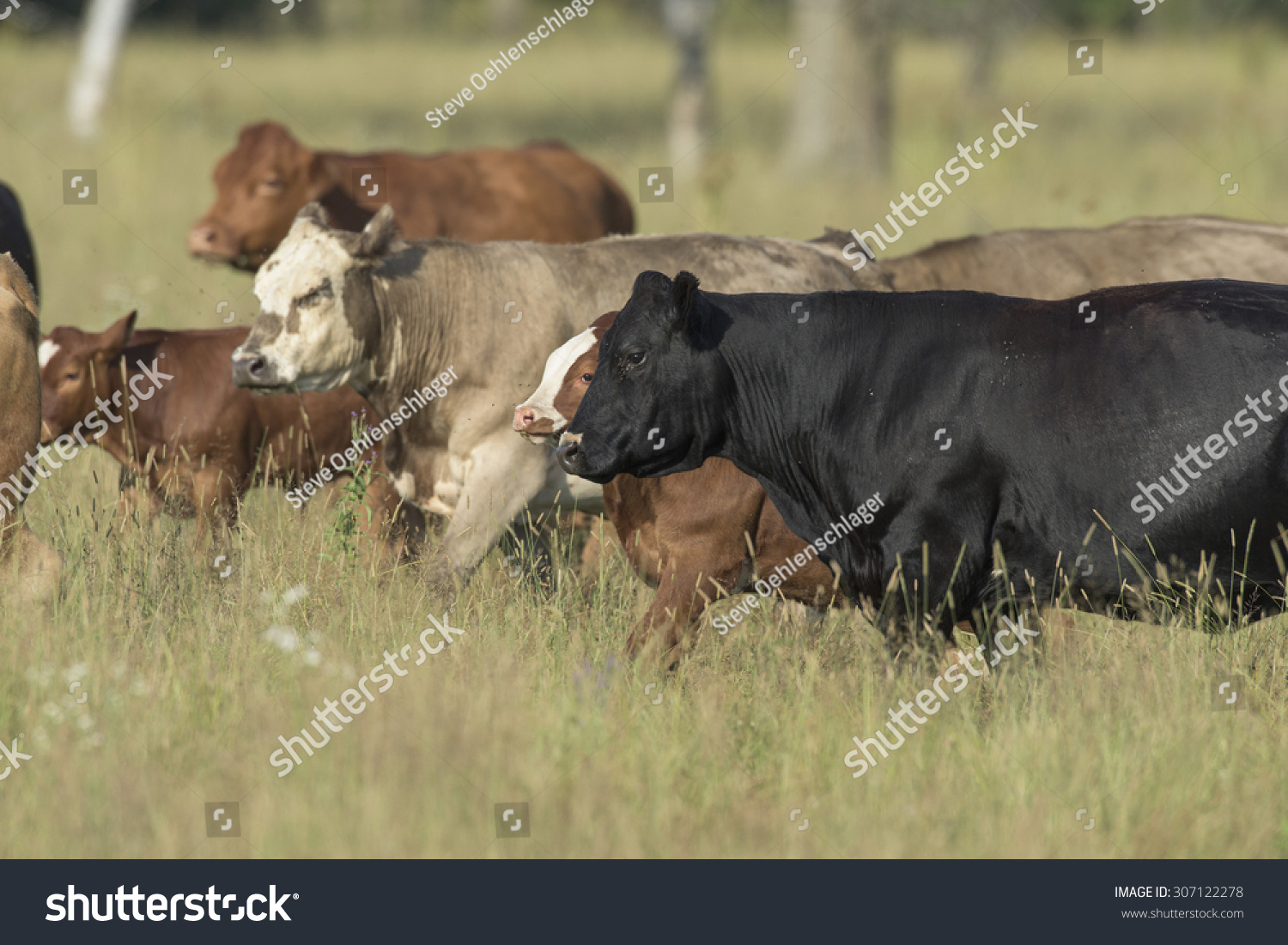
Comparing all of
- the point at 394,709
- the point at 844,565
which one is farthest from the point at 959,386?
the point at 394,709

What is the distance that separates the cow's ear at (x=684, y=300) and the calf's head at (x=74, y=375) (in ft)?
10.7

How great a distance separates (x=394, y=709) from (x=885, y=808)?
1.49m

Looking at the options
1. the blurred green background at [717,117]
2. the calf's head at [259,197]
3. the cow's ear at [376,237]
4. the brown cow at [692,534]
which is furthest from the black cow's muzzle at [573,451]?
the blurred green background at [717,117]

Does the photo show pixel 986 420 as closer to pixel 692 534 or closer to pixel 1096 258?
pixel 692 534

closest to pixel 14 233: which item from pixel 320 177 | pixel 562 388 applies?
pixel 320 177

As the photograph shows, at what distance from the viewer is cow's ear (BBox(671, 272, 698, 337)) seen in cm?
475

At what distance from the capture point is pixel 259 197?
30.6 feet

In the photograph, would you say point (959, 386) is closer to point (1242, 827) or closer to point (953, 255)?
point (1242, 827)

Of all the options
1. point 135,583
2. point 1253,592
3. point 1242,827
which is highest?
point 135,583

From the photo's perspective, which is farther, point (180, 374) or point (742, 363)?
point (180, 374)

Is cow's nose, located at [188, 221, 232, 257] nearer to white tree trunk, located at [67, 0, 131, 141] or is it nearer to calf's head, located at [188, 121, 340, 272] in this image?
calf's head, located at [188, 121, 340, 272]

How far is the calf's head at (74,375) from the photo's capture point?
7.02 metres

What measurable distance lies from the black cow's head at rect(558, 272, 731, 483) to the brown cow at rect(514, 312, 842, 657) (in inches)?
15.5

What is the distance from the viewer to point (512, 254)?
6473 millimetres
